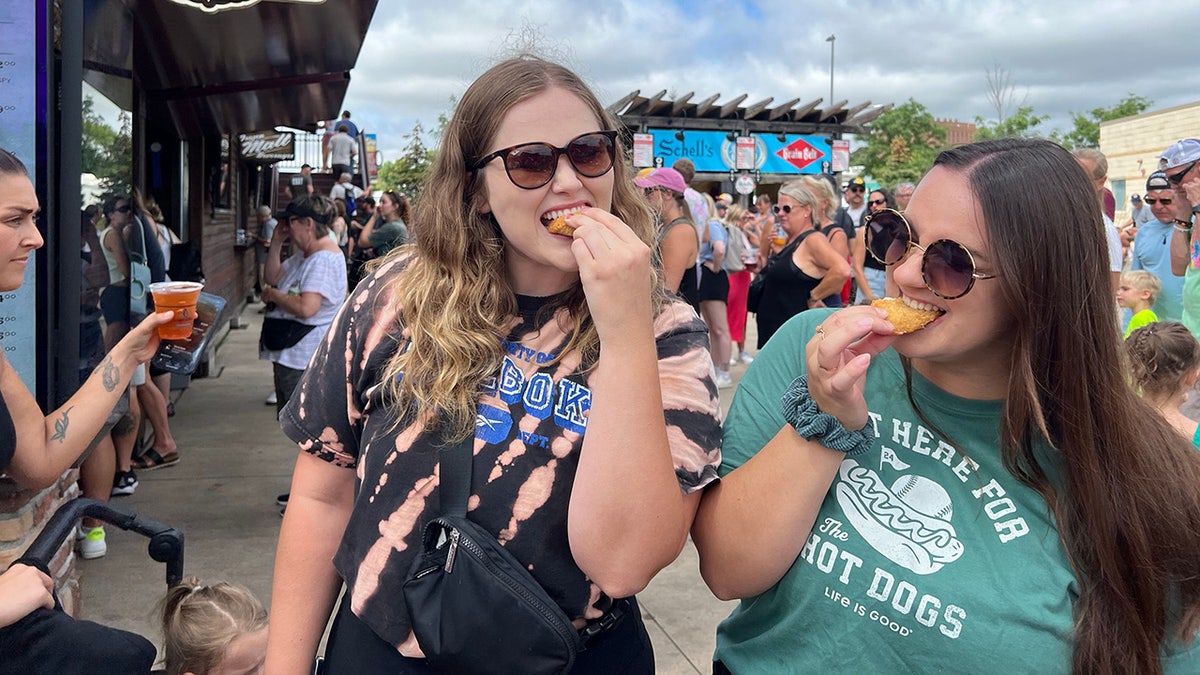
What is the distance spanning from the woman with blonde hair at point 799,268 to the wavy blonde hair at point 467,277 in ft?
18.8

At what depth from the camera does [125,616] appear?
4.21 m

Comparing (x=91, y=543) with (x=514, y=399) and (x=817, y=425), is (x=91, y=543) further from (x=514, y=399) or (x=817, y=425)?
(x=817, y=425)

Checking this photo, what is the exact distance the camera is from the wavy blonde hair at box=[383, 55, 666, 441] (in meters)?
1.72

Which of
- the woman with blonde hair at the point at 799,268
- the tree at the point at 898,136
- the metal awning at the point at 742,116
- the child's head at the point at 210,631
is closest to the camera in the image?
the child's head at the point at 210,631

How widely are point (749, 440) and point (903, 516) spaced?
30 cm

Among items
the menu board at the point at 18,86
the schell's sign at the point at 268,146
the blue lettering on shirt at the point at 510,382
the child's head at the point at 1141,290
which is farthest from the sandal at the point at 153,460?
the schell's sign at the point at 268,146

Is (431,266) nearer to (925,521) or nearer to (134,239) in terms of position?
(925,521)

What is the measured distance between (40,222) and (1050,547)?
10.9 feet

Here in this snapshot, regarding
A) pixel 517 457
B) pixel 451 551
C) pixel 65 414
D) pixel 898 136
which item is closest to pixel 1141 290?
pixel 517 457

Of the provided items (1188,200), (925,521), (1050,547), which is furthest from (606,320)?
(1188,200)

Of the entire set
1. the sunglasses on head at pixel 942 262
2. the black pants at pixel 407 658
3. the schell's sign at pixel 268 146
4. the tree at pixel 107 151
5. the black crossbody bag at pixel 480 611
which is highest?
the schell's sign at pixel 268 146

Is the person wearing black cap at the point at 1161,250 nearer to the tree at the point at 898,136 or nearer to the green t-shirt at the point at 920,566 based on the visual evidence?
the green t-shirt at the point at 920,566

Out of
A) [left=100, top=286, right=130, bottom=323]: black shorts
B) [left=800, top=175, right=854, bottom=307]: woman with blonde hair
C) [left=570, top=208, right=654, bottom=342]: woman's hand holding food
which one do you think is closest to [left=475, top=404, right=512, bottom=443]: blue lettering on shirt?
[left=570, top=208, right=654, bottom=342]: woman's hand holding food

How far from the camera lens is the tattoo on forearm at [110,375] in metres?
2.86
